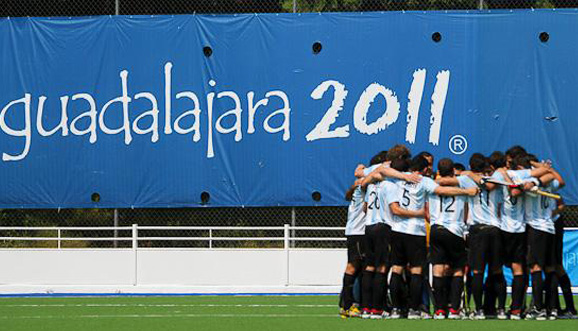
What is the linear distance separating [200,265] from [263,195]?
1.70 m

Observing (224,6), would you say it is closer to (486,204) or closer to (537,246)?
(486,204)

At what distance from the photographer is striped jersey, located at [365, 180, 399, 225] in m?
13.4

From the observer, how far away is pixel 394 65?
21484 millimetres

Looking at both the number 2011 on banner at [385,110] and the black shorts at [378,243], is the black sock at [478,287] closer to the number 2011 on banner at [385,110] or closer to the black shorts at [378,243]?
the black shorts at [378,243]

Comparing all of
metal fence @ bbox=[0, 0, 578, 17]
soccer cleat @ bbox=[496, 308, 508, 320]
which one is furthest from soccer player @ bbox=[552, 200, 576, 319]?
metal fence @ bbox=[0, 0, 578, 17]

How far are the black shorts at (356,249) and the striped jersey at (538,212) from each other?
1.80 m

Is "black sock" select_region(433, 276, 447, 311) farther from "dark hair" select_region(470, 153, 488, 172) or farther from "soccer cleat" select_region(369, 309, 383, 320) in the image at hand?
"dark hair" select_region(470, 153, 488, 172)

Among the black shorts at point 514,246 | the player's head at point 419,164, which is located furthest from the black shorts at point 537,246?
the player's head at point 419,164

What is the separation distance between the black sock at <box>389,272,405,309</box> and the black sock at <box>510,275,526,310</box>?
45.6 inches

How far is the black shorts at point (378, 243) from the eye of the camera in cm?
1355

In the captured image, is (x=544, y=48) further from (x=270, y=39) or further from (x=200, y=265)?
(x=200, y=265)

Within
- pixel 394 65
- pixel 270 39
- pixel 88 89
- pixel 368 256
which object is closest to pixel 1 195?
pixel 88 89

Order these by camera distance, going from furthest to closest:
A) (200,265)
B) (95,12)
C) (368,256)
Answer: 1. (95,12)
2. (200,265)
3. (368,256)

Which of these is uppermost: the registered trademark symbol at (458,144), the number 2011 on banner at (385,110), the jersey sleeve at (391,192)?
the number 2011 on banner at (385,110)
